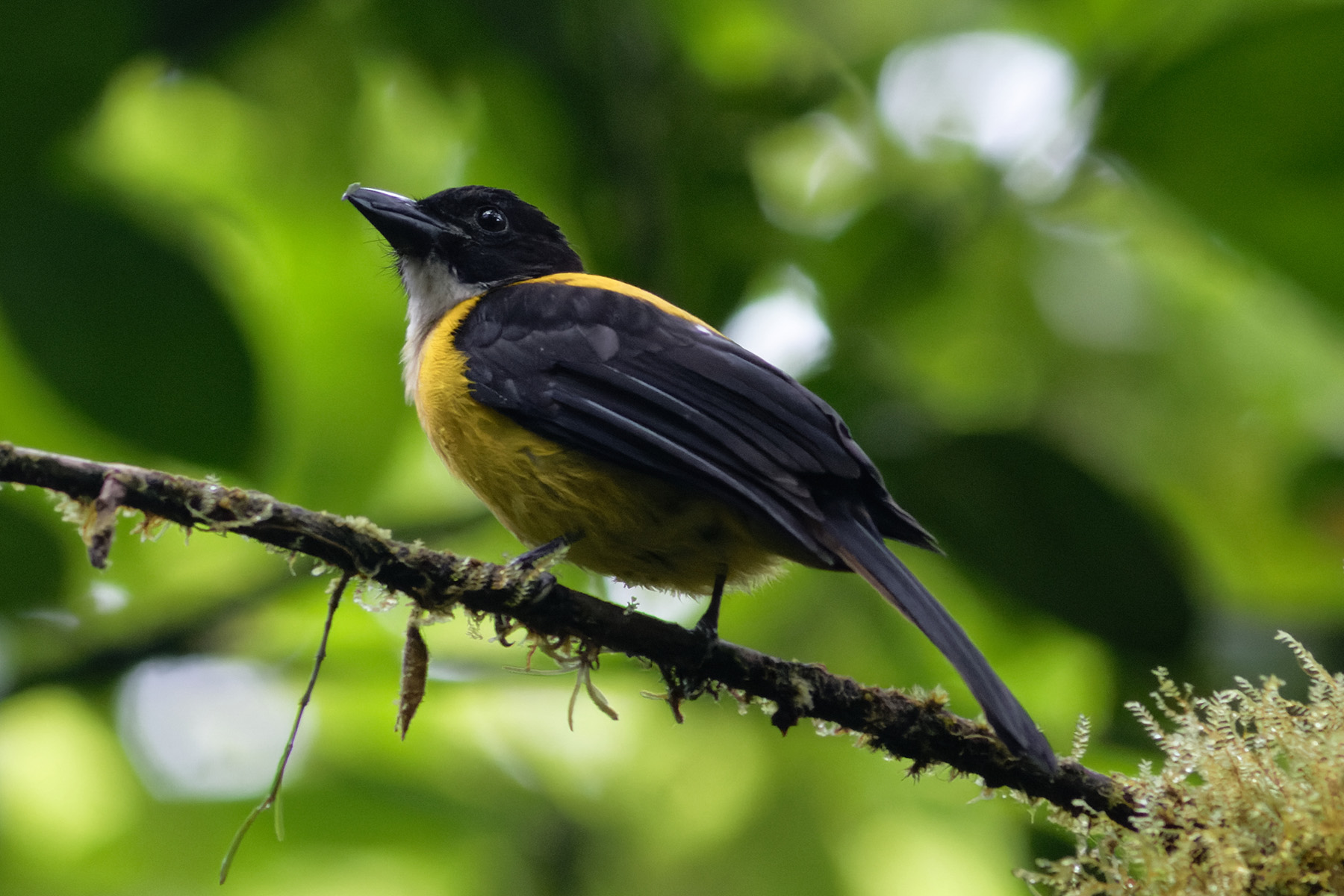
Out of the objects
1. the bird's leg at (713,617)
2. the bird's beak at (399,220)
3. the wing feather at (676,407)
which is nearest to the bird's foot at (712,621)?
the bird's leg at (713,617)

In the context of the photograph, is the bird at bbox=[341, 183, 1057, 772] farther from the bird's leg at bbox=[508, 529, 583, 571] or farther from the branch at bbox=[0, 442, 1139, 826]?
the branch at bbox=[0, 442, 1139, 826]

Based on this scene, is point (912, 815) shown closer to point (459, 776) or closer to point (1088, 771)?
point (459, 776)

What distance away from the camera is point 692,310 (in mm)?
3869

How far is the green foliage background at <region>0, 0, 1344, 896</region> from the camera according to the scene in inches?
130

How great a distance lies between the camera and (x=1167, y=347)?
14.2ft

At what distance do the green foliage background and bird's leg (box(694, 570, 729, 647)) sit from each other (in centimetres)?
76

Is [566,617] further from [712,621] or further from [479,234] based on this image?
[479,234]

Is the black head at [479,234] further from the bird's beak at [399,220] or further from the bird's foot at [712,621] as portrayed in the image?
the bird's foot at [712,621]

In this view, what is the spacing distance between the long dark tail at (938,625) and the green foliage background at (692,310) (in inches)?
34.9

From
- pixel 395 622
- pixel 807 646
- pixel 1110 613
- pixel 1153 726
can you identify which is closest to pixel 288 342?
pixel 395 622

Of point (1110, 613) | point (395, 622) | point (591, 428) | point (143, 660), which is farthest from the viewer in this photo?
point (395, 622)

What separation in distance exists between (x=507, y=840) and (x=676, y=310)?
6.16 ft

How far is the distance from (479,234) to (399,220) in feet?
1.00

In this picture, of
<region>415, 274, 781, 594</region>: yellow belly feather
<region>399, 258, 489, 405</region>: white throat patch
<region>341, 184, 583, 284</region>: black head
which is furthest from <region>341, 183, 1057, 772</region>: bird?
<region>341, 184, 583, 284</region>: black head
